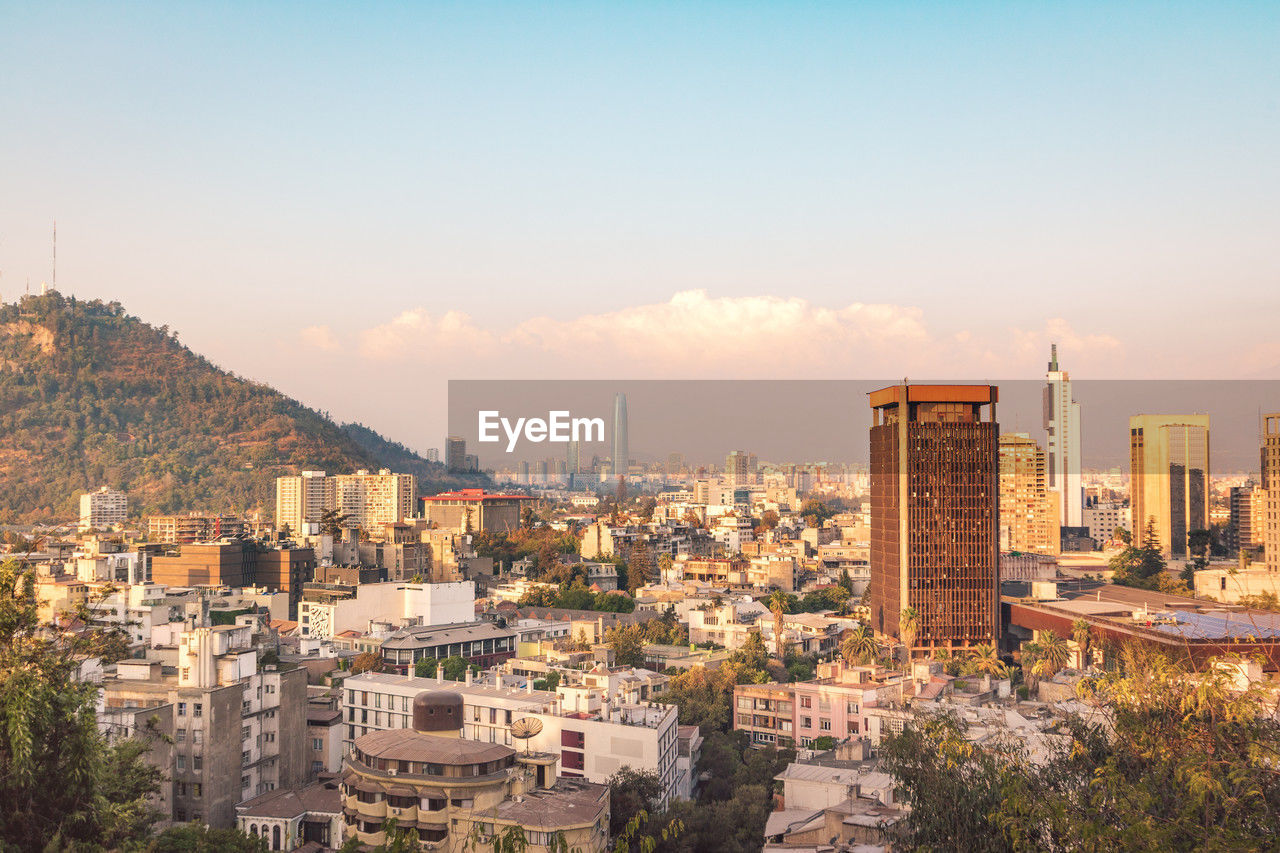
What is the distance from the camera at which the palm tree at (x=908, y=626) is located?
36500 millimetres

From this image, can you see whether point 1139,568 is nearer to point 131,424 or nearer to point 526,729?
point 526,729

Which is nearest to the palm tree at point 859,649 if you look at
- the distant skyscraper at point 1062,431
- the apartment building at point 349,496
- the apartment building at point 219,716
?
the apartment building at point 219,716

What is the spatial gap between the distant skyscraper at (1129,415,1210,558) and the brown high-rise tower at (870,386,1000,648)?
133ft

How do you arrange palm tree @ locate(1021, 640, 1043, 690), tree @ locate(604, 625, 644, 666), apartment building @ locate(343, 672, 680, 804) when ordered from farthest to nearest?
1. tree @ locate(604, 625, 644, 666)
2. palm tree @ locate(1021, 640, 1043, 690)
3. apartment building @ locate(343, 672, 680, 804)

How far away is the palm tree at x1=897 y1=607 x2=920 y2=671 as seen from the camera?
3650 cm

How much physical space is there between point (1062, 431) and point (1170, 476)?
1415 inches

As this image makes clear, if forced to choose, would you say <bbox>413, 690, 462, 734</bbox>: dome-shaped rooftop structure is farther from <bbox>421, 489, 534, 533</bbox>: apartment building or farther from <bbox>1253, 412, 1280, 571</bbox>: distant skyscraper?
<bbox>421, 489, 534, 533</bbox>: apartment building

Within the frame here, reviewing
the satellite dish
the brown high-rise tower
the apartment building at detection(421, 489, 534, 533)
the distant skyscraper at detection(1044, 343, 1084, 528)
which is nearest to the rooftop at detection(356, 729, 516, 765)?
the satellite dish

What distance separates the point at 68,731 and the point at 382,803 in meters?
6.35

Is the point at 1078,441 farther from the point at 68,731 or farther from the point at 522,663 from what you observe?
the point at 68,731

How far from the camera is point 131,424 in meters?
97.7

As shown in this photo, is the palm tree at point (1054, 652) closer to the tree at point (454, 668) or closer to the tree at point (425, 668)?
the tree at point (454, 668)

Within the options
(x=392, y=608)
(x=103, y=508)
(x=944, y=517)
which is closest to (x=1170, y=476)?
(x=944, y=517)

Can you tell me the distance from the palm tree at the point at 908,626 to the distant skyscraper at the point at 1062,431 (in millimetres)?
77726
